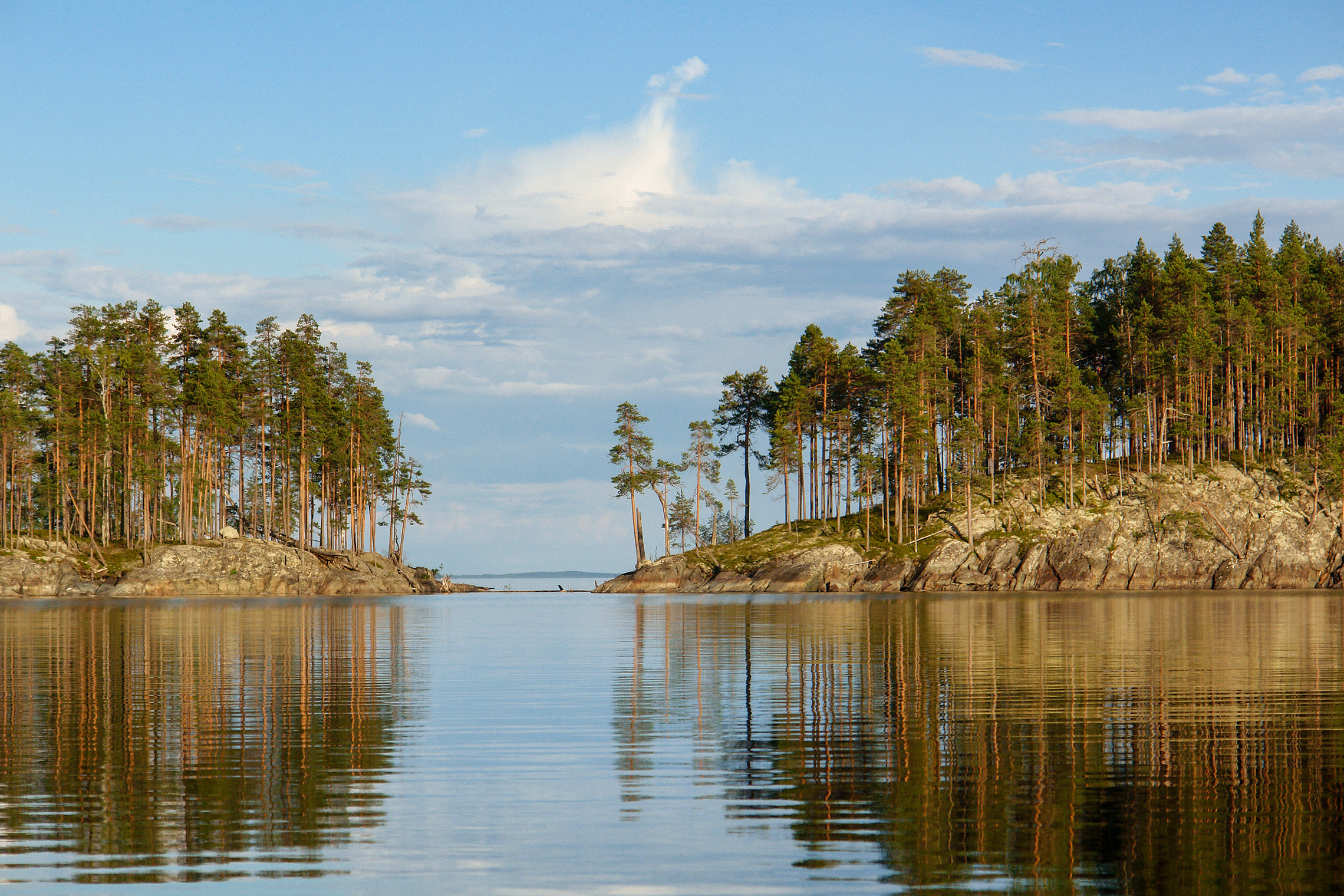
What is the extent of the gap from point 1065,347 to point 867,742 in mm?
121450

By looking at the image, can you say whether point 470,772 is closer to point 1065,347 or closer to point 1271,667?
point 1271,667

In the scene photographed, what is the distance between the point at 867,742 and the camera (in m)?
17.8

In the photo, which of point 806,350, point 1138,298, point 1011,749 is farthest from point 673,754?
point 1138,298

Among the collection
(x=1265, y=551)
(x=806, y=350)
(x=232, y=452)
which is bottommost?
(x=1265, y=551)

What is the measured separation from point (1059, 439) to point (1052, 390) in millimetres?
10539

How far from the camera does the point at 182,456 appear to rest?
383 feet

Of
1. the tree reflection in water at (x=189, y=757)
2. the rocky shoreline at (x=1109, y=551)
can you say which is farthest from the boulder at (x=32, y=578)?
the tree reflection in water at (x=189, y=757)

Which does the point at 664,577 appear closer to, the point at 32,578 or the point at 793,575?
the point at 793,575

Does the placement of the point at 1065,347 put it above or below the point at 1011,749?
above

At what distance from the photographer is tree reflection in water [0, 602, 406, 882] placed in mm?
11461

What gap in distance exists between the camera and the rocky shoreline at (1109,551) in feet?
359

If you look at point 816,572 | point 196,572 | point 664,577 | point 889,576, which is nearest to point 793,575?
point 816,572

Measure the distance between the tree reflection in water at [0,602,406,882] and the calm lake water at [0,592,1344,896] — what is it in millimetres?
74

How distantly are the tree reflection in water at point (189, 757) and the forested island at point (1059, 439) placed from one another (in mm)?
82459
